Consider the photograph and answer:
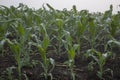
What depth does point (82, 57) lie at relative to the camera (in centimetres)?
205

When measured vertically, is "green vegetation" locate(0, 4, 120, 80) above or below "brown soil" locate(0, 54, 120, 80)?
above

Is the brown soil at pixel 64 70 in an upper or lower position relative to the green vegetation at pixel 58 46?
lower

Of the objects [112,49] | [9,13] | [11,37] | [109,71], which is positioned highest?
[9,13]

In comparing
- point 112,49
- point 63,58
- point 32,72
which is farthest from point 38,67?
point 112,49

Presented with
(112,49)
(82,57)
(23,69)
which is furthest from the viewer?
(112,49)

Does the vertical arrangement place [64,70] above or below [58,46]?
below

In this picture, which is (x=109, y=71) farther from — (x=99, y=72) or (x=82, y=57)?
(x=82, y=57)

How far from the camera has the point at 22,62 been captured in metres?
1.71

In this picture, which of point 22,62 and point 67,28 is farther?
point 67,28

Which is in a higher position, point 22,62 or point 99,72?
point 22,62

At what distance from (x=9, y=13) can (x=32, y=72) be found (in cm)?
138

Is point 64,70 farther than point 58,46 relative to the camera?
No

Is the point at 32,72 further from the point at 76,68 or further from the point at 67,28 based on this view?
the point at 67,28

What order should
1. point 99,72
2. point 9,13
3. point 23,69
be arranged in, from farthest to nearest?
point 9,13 → point 23,69 → point 99,72
